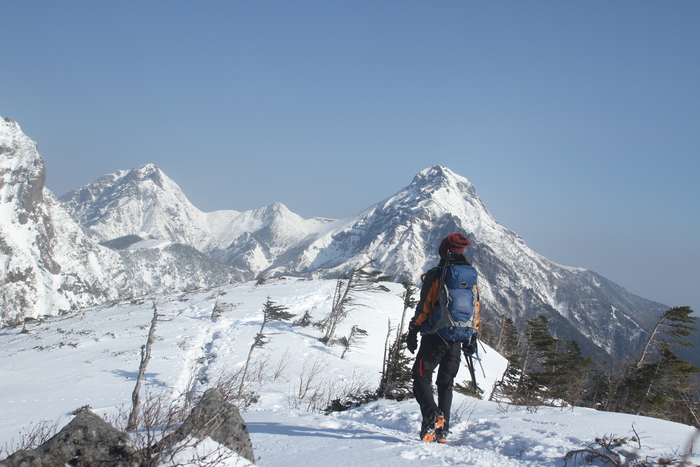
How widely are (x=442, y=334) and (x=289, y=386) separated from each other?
927cm

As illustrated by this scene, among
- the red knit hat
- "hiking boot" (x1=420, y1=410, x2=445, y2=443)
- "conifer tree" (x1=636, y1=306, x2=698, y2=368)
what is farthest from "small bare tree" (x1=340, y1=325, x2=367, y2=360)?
"hiking boot" (x1=420, y1=410, x2=445, y2=443)

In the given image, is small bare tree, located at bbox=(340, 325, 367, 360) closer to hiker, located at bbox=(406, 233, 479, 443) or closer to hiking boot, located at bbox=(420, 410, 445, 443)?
hiker, located at bbox=(406, 233, 479, 443)

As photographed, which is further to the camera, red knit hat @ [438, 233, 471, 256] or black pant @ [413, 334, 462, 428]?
red knit hat @ [438, 233, 471, 256]

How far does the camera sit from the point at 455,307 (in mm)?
4383

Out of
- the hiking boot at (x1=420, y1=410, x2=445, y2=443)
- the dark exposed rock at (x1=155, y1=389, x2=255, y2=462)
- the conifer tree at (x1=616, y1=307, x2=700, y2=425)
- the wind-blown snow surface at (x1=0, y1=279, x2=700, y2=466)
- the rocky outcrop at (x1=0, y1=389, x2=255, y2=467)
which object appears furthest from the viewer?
the conifer tree at (x1=616, y1=307, x2=700, y2=425)

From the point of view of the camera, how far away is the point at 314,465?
326 cm

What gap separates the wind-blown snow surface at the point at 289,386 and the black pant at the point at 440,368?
47 centimetres

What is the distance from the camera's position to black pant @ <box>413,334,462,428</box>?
4.37 meters

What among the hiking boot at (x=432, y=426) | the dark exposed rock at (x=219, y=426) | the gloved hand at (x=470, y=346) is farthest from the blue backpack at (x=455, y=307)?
the dark exposed rock at (x=219, y=426)

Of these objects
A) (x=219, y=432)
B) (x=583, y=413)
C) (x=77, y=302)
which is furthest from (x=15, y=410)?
(x=77, y=302)

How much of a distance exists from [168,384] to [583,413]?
14.2 meters

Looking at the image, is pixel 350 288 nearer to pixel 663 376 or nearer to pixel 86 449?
pixel 663 376

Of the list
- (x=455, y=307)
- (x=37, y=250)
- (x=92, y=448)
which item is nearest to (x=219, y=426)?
(x=92, y=448)

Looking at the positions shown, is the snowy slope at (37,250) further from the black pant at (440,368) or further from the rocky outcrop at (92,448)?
the rocky outcrop at (92,448)
